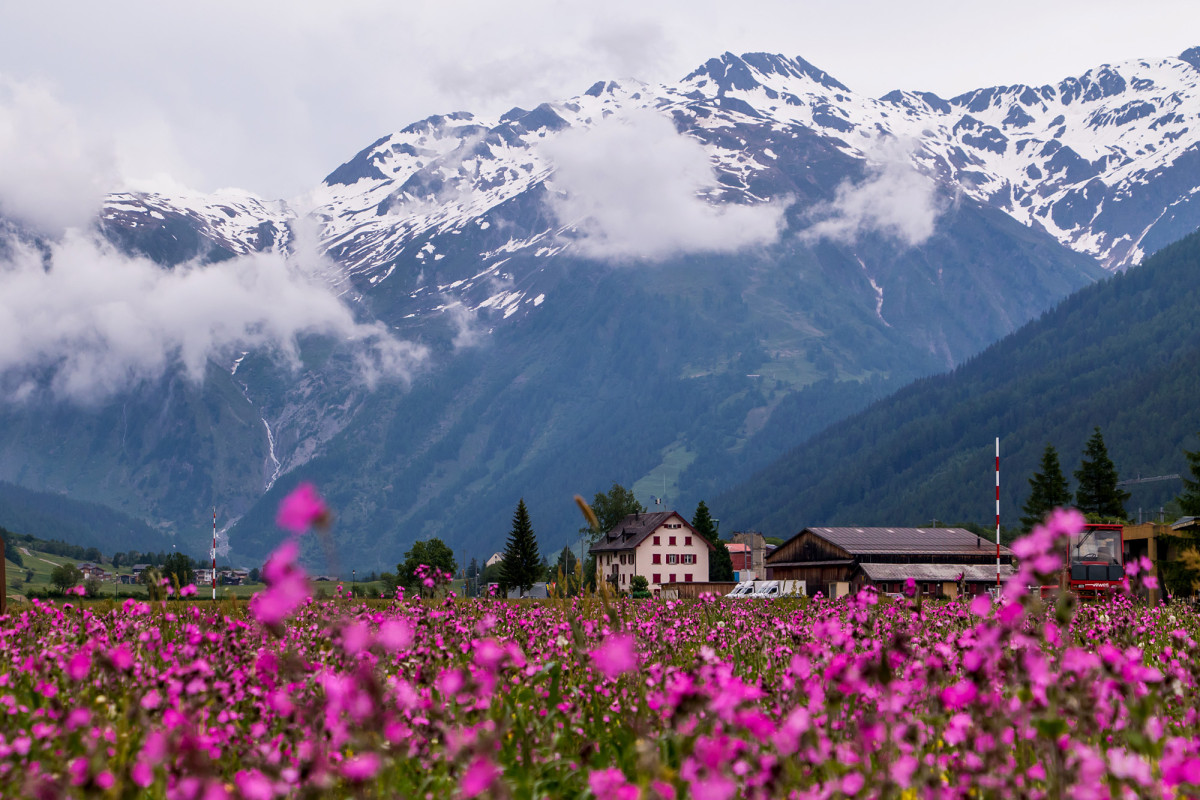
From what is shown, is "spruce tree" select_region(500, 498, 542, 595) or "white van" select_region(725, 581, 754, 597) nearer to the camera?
"white van" select_region(725, 581, 754, 597)

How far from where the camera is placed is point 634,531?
151 meters

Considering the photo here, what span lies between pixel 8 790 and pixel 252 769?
1.24 meters

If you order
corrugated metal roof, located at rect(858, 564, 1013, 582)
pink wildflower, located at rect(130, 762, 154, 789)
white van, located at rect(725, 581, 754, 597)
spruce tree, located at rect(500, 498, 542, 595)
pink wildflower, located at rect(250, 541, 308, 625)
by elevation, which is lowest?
pink wildflower, located at rect(130, 762, 154, 789)

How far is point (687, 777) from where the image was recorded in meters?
4.30

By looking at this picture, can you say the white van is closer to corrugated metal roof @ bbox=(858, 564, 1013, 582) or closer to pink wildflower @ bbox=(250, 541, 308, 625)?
corrugated metal roof @ bbox=(858, 564, 1013, 582)

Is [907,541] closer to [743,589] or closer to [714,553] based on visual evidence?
[743,589]

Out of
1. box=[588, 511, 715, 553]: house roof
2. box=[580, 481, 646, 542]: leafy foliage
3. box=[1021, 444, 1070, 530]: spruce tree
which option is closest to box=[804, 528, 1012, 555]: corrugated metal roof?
box=[1021, 444, 1070, 530]: spruce tree

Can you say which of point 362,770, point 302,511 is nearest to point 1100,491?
point 362,770

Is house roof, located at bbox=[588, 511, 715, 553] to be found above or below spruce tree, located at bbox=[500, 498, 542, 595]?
above

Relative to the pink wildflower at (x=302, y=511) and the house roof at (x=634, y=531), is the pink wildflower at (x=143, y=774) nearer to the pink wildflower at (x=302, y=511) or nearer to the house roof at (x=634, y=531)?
the pink wildflower at (x=302, y=511)

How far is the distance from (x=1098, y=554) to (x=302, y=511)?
56.0 metres

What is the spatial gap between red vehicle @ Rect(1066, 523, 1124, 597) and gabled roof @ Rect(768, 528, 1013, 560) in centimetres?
6315

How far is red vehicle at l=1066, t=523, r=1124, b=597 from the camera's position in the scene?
133ft

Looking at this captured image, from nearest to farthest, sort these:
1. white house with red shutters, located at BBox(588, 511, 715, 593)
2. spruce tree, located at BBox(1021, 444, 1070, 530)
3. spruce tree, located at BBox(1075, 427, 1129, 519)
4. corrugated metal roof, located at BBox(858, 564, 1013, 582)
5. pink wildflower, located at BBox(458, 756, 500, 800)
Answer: pink wildflower, located at BBox(458, 756, 500, 800) → spruce tree, located at BBox(1075, 427, 1129, 519) → spruce tree, located at BBox(1021, 444, 1070, 530) → corrugated metal roof, located at BBox(858, 564, 1013, 582) → white house with red shutters, located at BBox(588, 511, 715, 593)
